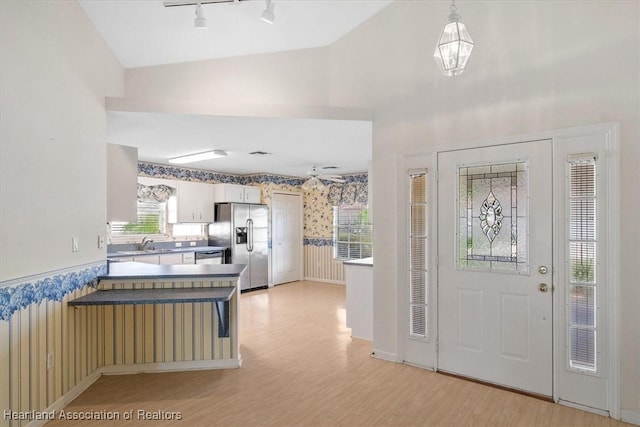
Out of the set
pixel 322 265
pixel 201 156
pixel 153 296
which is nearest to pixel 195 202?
pixel 201 156

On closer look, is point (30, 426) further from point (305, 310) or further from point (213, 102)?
point (305, 310)

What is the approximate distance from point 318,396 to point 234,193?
4949 millimetres

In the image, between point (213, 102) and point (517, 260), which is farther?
point (213, 102)

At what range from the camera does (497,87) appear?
120 inches

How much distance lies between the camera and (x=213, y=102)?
11.6 feet

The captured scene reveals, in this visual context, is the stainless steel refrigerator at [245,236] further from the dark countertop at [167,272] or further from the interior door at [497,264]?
the interior door at [497,264]

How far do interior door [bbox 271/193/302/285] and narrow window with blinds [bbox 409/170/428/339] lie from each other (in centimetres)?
470

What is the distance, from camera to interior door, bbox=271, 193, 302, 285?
791cm

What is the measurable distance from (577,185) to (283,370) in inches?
113

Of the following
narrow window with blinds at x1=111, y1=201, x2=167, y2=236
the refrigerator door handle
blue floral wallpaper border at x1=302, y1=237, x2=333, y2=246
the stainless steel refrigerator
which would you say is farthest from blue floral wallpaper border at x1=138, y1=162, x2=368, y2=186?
blue floral wallpaper border at x1=302, y1=237, x2=333, y2=246

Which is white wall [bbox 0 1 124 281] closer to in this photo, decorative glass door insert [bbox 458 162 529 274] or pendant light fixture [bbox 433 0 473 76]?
pendant light fixture [bbox 433 0 473 76]

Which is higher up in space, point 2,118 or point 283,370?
point 2,118

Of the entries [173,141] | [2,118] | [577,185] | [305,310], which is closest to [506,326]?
[577,185]

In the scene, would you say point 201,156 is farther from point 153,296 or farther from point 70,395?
point 70,395
